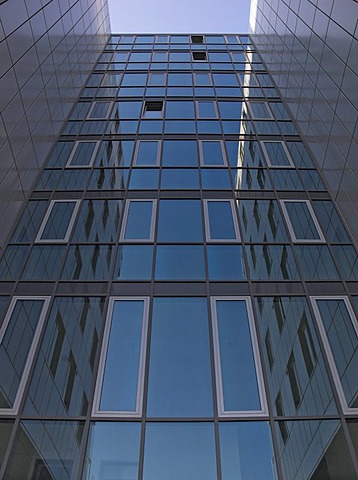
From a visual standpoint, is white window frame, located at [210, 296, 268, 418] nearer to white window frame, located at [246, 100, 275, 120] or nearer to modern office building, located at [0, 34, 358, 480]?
modern office building, located at [0, 34, 358, 480]

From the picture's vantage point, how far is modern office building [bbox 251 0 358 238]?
41.7 ft

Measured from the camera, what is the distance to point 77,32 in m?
20.6

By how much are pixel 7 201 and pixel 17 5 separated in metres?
5.72

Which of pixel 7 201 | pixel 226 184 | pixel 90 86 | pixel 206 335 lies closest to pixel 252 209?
pixel 226 184

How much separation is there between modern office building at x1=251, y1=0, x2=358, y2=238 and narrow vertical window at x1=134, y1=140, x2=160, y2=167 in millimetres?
5717

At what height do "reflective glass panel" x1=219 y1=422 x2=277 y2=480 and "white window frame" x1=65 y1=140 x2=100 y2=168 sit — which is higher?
"white window frame" x1=65 y1=140 x2=100 y2=168

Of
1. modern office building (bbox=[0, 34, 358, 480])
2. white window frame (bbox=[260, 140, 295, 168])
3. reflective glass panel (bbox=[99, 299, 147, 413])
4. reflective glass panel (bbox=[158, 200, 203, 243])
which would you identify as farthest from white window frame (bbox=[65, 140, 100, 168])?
reflective glass panel (bbox=[99, 299, 147, 413])

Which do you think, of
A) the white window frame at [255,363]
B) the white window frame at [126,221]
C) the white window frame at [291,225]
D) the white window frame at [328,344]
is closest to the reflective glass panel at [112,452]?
the white window frame at [255,363]

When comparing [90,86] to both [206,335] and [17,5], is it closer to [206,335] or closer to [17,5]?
[17,5]

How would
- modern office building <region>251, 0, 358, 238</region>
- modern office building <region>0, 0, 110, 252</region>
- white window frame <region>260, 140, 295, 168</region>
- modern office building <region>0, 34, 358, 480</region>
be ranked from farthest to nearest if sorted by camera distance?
white window frame <region>260, 140, 295, 168</region> < modern office building <region>251, 0, 358, 238</region> < modern office building <region>0, 0, 110, 252</region> < modern office building <region>0, 34, 358, 480</region>

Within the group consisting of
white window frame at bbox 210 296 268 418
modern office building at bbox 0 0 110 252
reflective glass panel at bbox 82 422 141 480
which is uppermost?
modern office building at bbox 0 0 110 252

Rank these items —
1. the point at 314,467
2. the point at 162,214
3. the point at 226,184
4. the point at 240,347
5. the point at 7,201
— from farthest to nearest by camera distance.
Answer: the point at 226,184
the point at 162,214
the point at 7,201
the point at 240,347
the point at 314,467

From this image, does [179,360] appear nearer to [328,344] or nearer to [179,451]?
[179,451]

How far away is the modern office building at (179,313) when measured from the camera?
8.46 metres
